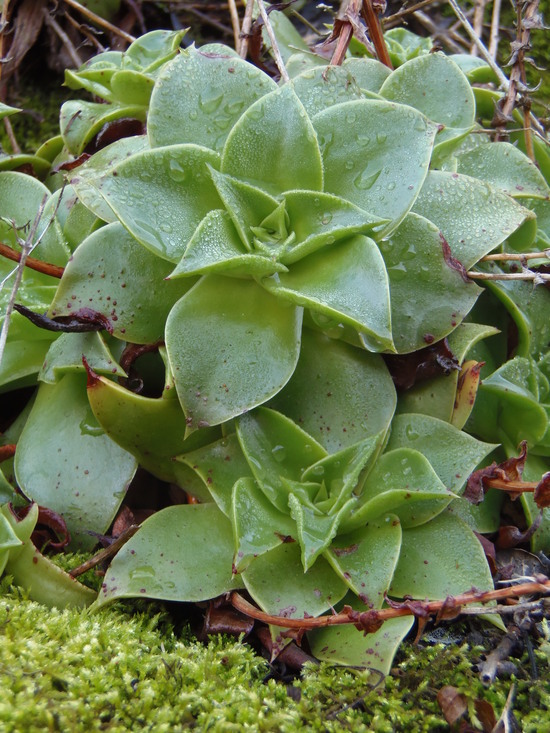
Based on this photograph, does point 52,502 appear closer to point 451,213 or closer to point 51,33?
point 451,213

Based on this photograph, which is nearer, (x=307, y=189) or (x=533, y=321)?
(x=307, y=189)

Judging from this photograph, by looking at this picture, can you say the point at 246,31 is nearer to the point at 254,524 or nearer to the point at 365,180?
the point at 365,180

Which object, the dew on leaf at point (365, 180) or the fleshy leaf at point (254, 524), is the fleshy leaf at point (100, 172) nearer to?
the dew on leaf at point (365, 180)

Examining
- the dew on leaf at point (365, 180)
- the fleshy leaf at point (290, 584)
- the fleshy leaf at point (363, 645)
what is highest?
the dew on leaf at point (365, 180)

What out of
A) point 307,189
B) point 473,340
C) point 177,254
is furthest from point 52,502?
point 473,340

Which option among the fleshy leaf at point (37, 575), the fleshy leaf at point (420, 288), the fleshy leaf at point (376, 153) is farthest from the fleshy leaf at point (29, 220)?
the fleshy leaf at point (420, 288)

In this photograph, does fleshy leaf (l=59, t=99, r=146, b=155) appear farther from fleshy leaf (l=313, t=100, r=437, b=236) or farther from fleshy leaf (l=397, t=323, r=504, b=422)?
fleshy leaf (l=397, t=323, r=504, b=422)
